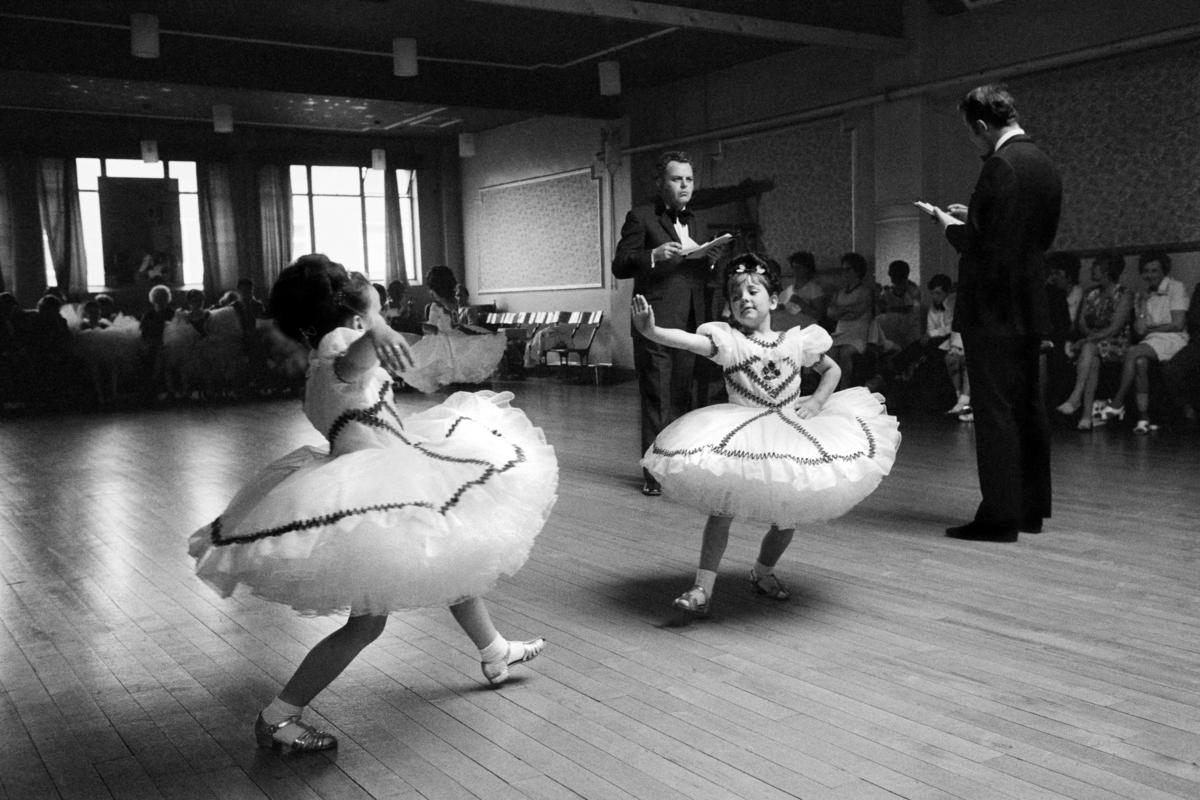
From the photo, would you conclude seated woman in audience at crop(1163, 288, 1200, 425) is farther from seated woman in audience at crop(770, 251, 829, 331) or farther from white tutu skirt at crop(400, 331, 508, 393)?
white tutu skirt at crop(400, 331, 508, 393)

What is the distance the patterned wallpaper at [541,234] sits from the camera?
14.1 metres

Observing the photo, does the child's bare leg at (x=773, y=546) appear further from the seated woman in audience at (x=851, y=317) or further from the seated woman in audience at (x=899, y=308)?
the seated woman in audience at (x=899, y=308)

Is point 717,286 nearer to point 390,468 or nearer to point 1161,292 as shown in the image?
point 390,468

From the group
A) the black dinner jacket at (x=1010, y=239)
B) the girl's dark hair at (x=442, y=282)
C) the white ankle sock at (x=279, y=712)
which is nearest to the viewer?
the white ankle sock at (x=279, y=712)

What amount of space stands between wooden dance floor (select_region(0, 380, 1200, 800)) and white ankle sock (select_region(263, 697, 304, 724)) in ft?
0.27

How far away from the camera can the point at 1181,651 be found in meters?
2.79

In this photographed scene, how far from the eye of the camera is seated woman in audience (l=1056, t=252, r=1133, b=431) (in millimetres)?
7430

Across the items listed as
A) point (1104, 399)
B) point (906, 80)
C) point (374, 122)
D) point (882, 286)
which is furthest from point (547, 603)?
point (374, 122)

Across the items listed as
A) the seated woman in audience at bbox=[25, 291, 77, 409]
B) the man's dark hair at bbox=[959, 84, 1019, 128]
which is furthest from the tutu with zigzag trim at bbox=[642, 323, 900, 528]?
the seated woman in audience at bbox=[25, 291, 77, 409]

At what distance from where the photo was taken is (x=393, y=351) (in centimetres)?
216

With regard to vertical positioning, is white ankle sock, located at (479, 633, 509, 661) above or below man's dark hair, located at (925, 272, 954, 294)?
below

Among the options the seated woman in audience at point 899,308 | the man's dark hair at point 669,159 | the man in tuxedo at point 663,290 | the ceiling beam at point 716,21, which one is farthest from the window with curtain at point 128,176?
the man's dark hair at point 669,159

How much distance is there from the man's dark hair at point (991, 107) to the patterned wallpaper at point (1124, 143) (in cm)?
476

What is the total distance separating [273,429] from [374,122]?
7.62 meters
